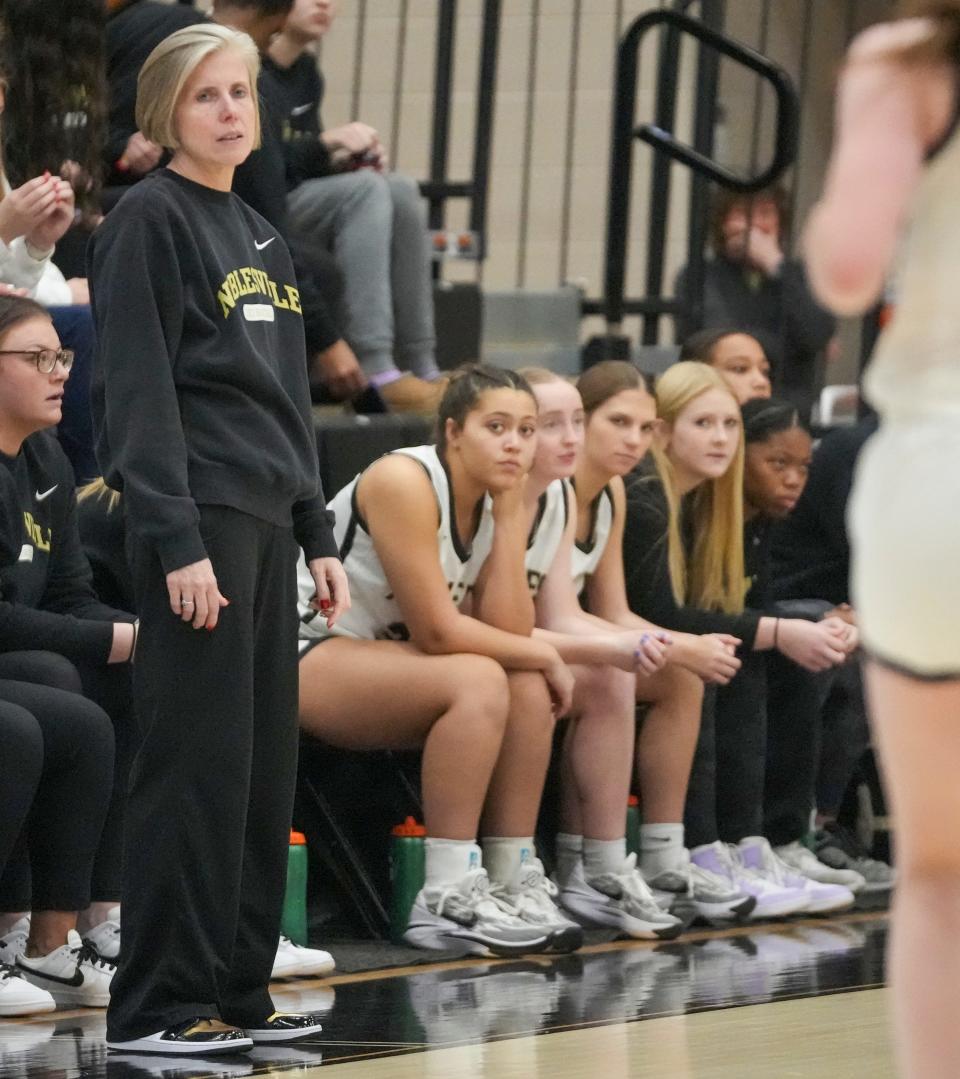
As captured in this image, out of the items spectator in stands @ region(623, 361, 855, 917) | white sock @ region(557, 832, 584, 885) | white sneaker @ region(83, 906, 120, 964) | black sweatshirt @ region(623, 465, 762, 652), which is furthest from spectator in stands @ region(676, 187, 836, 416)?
white sneaker @ region(83, 906, 120, 964)

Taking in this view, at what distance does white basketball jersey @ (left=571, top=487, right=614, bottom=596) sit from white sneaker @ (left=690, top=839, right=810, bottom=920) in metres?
0.64

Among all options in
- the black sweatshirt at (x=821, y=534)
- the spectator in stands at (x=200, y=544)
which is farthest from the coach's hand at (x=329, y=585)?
the black sweatshirt at (x=821, y=534)

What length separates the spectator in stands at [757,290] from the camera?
6.43 meters

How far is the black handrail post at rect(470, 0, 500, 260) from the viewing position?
254 inches

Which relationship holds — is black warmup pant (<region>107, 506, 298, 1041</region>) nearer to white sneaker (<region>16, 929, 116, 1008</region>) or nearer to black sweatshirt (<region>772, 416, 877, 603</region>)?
white sneaker (<region>16, 929, 116, 1008</region>)

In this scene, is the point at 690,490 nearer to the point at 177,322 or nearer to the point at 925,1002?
the point at 177,322

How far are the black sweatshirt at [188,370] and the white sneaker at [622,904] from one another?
5.17ft

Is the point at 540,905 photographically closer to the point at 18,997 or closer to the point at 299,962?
the point at 299,962

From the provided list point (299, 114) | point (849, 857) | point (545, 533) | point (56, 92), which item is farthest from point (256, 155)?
point (849, 857)

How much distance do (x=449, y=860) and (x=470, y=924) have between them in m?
0.13

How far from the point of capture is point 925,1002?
175cm

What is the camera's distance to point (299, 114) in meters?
5.35

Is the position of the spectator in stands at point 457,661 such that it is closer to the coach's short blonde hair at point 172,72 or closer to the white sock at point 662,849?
the white sock at point 662,849

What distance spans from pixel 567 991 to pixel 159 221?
1.47m
